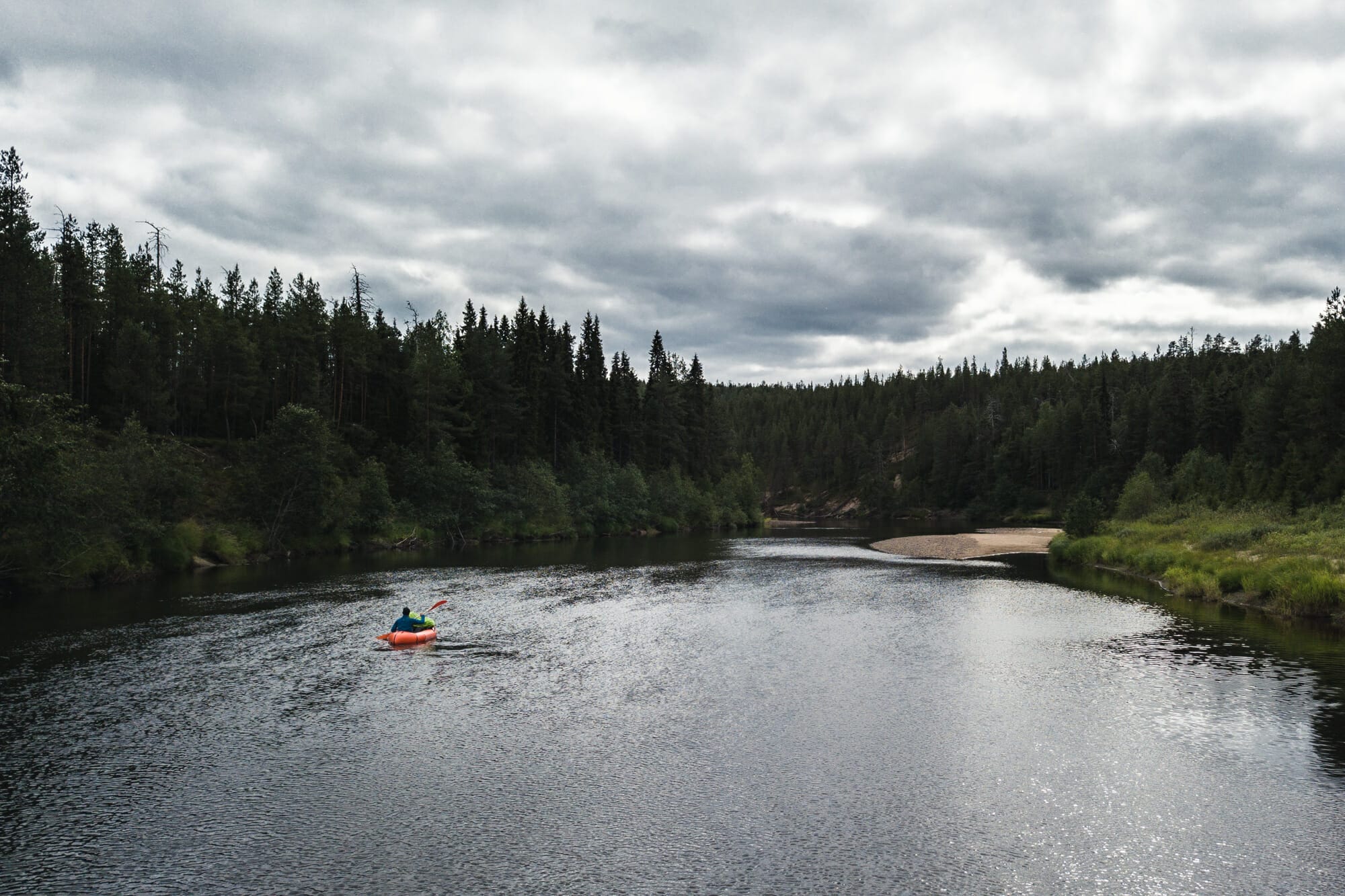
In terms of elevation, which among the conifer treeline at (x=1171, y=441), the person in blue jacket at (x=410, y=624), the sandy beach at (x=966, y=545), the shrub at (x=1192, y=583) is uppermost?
the conifer treeline at (x=1171, y=441)

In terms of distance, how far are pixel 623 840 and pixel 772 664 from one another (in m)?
15.2

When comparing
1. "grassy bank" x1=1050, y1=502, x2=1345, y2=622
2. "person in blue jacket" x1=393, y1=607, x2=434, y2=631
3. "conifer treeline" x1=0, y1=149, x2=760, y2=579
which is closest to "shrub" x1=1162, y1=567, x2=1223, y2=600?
"grassy bank" x1=1050, y1=502, x2=1345, y2=622

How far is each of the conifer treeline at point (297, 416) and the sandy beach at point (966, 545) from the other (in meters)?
38.3

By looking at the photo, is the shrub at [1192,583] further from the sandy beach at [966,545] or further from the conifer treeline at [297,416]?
the conifer treeline at [297,416]

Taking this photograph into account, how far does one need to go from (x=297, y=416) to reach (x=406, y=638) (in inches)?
1725

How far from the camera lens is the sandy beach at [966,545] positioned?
79125 millimetres

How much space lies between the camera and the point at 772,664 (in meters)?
29.5

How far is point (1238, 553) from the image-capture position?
162 ft

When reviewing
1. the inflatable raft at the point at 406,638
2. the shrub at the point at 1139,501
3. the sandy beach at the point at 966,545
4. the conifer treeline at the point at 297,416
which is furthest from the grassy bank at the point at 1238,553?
the conifer treeline at the point at 297,416

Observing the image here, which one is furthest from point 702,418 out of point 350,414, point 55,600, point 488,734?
point 488,734

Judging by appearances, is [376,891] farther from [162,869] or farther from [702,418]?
[702,418]

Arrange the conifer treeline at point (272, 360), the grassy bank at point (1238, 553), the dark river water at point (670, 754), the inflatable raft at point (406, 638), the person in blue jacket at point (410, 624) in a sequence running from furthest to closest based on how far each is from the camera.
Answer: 1. the conifer treeline at point (272, 360)
2. the grassy bank at point (1238, 553)
3. the person in blue jacket at point (410, 624)
4. the inflatable raft at point (406, 638)
5. the dark river water at point (670, 754)

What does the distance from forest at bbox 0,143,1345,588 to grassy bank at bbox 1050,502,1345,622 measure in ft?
19.2

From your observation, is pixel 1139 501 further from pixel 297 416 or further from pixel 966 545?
pixel 297 416
